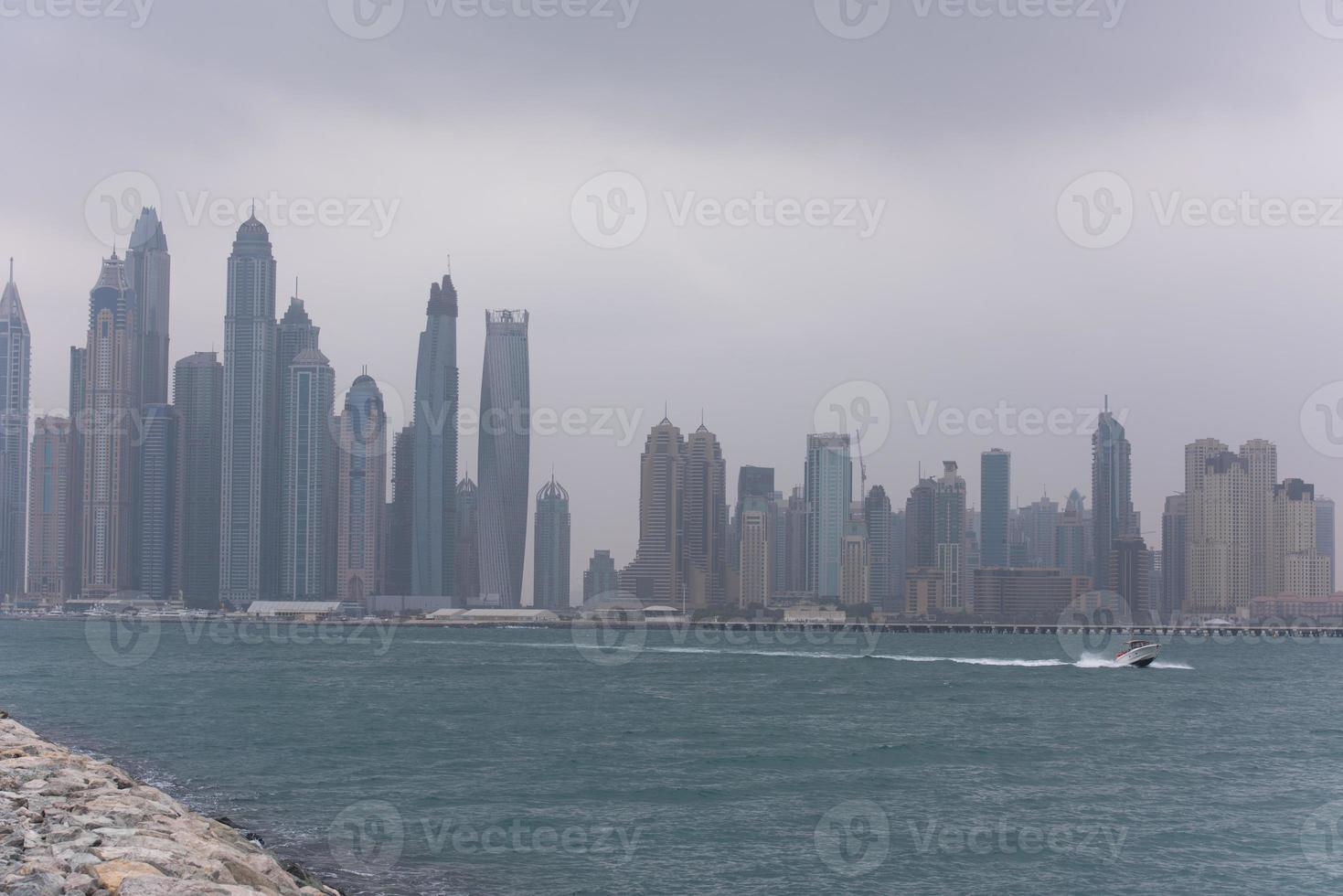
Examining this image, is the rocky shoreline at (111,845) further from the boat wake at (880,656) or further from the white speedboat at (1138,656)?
the boat wake at (880,656)

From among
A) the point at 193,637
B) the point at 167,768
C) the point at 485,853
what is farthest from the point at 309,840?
the point at 193,637

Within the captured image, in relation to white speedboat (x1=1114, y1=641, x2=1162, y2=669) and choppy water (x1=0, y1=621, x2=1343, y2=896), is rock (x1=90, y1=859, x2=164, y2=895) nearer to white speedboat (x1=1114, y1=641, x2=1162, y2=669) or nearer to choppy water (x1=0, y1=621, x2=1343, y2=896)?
choppy water (x1=0, y1=621, x2=1343, y2=896)

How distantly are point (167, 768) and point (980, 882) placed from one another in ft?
86.8

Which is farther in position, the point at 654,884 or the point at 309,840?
the point at 309,840

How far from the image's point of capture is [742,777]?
124 ft

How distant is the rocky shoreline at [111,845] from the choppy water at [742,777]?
3837mm

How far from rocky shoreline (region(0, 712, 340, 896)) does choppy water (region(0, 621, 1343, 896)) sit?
3.84m

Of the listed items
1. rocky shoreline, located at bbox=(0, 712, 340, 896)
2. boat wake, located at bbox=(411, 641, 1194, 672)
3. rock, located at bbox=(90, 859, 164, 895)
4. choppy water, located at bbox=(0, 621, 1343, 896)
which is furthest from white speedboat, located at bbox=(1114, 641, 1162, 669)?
rock, located at bbox=(90, 859, 164, 895)

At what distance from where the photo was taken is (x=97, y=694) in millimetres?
71188

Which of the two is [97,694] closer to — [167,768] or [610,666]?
[167,768]

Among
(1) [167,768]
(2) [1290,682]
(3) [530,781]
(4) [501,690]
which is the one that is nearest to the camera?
(3) [530,781]

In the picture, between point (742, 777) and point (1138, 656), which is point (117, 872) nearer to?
point (742, 777)

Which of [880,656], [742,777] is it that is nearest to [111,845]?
[742,777]

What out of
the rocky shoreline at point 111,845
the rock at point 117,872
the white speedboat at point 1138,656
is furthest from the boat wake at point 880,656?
the rock at point 117,872
